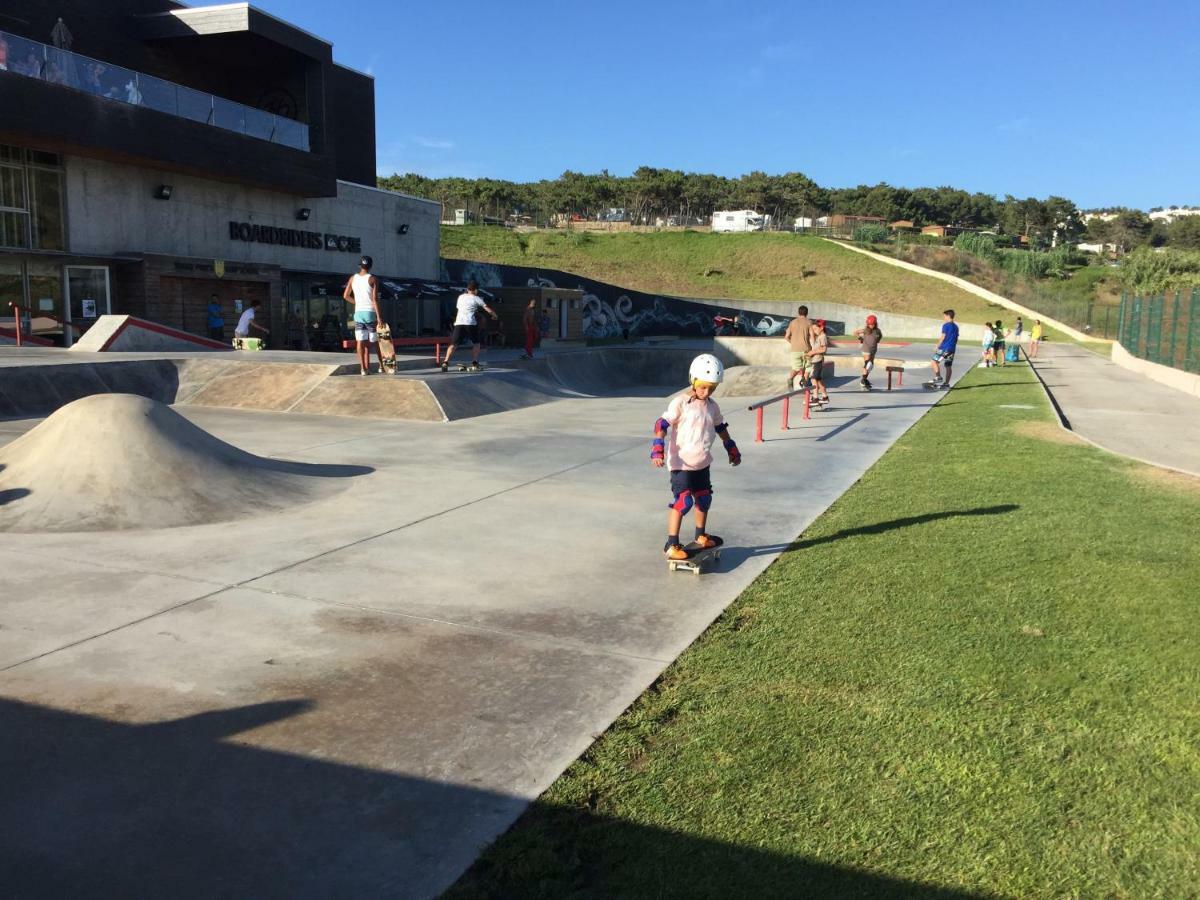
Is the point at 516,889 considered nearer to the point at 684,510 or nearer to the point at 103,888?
the point at 103,888

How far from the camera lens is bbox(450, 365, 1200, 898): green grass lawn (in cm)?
284

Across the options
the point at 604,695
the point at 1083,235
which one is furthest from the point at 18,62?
the point at 1083,235

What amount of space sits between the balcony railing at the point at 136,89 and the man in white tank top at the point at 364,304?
11106mm

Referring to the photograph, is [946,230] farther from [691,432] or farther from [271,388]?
[691,432]

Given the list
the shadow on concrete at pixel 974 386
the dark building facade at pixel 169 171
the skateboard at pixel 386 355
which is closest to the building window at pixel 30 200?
the dark building facade at pixel 169 171

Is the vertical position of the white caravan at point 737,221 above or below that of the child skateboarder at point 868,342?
above

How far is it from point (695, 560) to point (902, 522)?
2.32 metres

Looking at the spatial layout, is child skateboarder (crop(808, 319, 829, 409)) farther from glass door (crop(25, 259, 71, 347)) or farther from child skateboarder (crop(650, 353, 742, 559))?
glass door (crop(25, 259, 71, 347))

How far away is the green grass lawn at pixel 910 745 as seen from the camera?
2.84 metres

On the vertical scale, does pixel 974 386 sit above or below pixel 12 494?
above

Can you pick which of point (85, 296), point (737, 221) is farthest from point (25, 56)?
point (737, 221)

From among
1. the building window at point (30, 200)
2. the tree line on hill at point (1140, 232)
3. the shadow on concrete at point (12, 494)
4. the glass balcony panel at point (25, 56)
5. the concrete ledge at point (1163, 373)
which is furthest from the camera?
the tree line on hill at point (1140, 232)

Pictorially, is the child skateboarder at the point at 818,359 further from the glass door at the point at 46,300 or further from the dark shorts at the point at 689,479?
the glass door at the point at 46,300

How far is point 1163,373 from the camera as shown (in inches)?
977
